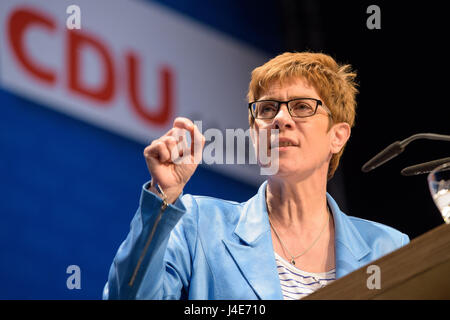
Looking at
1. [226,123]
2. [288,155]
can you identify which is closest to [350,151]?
[226,123]

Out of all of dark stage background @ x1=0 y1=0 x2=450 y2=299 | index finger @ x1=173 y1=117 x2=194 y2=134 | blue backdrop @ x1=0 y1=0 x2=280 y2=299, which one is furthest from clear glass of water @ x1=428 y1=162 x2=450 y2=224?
blue backdrop @ x1=0 y1=0 x2=280 y2=299

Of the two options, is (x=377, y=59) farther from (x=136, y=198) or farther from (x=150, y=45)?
(x=136, y=198)

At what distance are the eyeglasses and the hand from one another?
541 mm

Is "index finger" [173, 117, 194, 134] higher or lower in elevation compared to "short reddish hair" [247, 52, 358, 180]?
lower

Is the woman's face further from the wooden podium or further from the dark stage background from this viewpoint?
the dark stage background

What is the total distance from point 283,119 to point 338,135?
283 millimetres

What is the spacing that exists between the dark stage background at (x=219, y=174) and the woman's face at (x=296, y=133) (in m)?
1.12

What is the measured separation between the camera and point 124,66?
8.89ft

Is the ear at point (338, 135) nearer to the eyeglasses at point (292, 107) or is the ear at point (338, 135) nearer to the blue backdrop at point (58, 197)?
the eyeglasses at point (292, 107)

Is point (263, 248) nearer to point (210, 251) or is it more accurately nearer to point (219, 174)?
point (210, 251)

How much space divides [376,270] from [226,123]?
2.21m

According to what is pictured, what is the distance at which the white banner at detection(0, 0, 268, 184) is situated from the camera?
7.99 ft

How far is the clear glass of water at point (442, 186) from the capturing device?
1.38 meters
